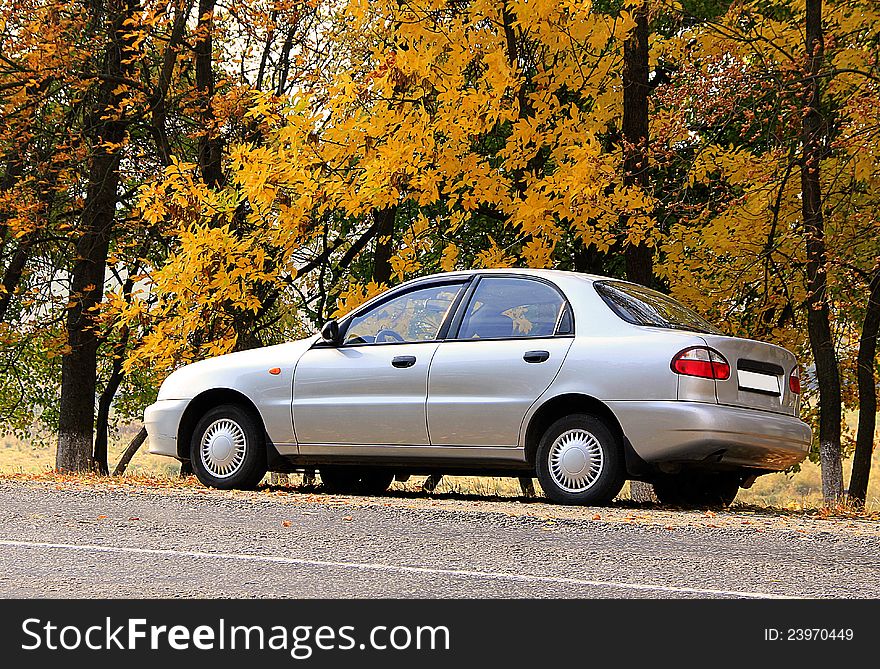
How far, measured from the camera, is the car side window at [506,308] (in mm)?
9883

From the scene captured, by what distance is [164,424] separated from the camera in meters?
11.3

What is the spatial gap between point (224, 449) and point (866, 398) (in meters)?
10.1

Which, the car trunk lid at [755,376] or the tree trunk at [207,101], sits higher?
the tree trunk at [207,101]

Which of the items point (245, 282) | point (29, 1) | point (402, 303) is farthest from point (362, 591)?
point (29, 1)

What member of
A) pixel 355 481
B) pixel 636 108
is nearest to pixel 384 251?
pixel 636 108

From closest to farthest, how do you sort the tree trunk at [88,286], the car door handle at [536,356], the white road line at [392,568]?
the white road line at [392,568], the car door handle at [536,356], the tree trunk at [88,286]

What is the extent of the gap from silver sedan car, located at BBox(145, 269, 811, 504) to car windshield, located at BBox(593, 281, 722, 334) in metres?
0.02

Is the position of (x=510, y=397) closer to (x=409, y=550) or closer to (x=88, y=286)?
(x=409, y=550)

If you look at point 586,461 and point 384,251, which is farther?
point 384,251

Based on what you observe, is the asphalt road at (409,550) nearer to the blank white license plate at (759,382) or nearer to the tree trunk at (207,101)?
the blank white license plate at (759,382)

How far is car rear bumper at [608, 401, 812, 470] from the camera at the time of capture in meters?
8.93

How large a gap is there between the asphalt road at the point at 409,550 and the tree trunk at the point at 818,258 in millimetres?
4896

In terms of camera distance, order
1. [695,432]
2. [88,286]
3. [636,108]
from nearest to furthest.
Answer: [695,432] < [636,108] < [88,286]

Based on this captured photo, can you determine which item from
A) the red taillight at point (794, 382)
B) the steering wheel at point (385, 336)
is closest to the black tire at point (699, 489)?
the red taillight at point (794, 382)
